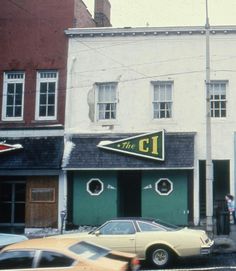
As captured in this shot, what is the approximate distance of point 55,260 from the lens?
341 inches

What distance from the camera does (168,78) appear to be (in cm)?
2231

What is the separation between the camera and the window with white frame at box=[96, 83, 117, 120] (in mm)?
22812

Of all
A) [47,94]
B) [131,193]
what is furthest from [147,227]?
[47,94]

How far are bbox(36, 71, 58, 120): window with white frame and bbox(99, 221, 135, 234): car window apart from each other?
32.3ft

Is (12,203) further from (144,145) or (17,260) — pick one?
(17,260)

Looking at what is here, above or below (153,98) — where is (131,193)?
below

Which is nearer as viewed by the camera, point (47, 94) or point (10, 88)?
→ point (47, 94)

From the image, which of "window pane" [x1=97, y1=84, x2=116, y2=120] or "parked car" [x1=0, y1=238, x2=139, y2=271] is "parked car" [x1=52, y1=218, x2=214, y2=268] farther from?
"window pane" [x1=97, y1=84, x2=116, y2=120]

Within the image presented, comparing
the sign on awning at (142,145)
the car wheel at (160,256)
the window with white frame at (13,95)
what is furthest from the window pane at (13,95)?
the car wheel at (160,256)

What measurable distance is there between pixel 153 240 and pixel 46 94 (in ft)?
38.1

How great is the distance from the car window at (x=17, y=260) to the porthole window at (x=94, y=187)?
1327 cm

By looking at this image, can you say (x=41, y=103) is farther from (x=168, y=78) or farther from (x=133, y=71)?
(x=168, y=78)

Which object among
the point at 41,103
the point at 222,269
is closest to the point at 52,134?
the point at 41,103

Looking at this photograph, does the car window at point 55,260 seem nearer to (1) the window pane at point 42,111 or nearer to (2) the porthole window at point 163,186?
(2) the porthole window at point 163,186
